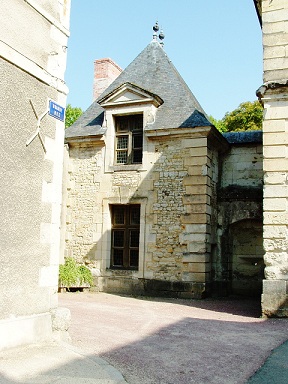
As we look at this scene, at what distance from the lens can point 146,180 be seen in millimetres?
12062

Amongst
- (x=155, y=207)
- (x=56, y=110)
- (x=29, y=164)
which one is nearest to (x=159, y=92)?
(x=155, y=207)

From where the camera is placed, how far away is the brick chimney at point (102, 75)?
→ 15977 millimetres

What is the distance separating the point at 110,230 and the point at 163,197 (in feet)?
6.07

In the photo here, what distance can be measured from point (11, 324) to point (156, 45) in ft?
38.8

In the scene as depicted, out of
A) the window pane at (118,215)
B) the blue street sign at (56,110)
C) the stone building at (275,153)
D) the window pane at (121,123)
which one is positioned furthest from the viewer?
the window pane at (121,123)

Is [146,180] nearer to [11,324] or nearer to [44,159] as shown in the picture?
[44,159]

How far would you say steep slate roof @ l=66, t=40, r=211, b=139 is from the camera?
39.5ft

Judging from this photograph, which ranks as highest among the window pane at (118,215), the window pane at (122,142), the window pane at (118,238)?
the window pane at (122,142)

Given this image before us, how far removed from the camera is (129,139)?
12.6m

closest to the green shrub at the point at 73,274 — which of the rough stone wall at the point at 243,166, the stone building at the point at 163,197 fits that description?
the stone building at the point at 163,197

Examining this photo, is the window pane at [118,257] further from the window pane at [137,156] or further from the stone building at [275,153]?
the stone building at [275,153]

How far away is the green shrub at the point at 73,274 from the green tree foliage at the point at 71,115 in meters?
14.6

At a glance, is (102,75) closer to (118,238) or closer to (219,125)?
(118,238)

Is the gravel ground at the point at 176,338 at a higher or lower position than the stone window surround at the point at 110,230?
lower
